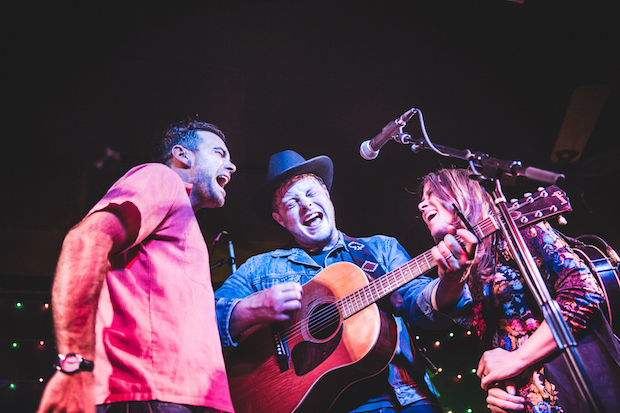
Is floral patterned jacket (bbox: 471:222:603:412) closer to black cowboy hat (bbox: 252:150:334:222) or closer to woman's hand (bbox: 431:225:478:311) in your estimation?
woman's hand (bbox: 431:225:478:311)

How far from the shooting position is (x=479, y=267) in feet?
8.13

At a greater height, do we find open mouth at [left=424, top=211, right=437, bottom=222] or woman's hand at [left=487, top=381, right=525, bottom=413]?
A: open mouth at [left=424, top=211, right=437, bottom=222]

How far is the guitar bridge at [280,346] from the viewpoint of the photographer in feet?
8.26

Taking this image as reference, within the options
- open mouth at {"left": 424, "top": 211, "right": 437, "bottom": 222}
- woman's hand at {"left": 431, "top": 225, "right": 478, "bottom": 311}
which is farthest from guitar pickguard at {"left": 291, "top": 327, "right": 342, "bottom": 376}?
open mouth at {"left": 424, "top": 211, "right": 437, "bottom": 222}

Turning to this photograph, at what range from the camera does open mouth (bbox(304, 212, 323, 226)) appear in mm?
3277

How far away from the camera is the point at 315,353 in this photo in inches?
96.3

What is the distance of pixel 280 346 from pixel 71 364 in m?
1.51

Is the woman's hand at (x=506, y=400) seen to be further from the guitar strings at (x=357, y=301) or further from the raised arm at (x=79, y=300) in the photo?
the raised arm at (x=79, y=300)

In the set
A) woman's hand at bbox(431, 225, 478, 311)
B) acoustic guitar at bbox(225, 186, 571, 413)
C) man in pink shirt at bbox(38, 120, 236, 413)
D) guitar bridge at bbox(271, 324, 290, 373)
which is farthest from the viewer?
guitar bridge at bbox(271, 324, 290, 373)

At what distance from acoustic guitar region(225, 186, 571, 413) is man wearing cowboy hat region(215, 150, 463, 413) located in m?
0.12

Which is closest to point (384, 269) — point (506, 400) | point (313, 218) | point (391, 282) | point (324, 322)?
point (391, 282)

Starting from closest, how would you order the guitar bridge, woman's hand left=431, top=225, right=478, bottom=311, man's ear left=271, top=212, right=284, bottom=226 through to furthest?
woman's hand left=431, top=225, right=478, bottom=311 → the guitar bridge → man's ear left=271, top=212, right=284, bottom=226

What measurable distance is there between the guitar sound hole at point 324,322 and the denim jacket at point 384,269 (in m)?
0.43

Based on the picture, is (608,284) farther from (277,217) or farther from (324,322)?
(277,217)
